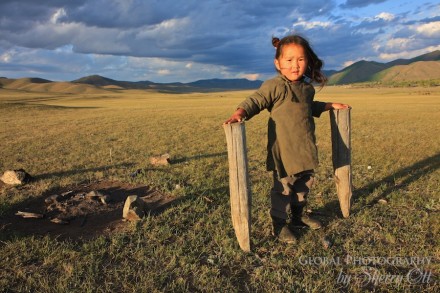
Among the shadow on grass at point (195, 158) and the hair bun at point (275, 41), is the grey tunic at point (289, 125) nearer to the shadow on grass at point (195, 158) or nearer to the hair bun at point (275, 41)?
the hair bun at point (275, 41)

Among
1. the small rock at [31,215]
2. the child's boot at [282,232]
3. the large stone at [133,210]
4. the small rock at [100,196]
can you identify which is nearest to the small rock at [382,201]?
the child's boot at [282,232]

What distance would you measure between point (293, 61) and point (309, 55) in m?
0.27

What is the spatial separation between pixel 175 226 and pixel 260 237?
1182 millimetres

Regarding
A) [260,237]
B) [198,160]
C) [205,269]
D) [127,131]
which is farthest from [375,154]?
[127,131]

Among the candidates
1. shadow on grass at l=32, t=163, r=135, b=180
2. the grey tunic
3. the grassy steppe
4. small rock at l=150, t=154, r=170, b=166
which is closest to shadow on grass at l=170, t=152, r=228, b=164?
small rock at l=150, t=154, r=170, b=166

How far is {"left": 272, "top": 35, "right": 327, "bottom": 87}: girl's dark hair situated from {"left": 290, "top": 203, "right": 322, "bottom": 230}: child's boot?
1.69m

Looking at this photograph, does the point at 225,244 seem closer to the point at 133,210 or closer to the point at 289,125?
the point at 133,210

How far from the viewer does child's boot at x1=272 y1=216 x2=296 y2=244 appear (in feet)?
14.2

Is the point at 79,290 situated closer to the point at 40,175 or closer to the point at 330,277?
the point at 330,277

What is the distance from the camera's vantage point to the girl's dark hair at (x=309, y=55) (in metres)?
4.11

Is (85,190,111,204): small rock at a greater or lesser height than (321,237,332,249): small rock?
greater

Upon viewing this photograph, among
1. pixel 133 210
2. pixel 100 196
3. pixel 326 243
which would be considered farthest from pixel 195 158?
pixel 326 243

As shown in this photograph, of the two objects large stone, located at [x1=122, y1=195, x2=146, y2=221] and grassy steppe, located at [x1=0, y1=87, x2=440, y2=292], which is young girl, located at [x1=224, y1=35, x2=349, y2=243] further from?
large stone, located at [x1=122, y1=195, x2=146, y2=221]

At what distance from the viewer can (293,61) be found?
410cm
